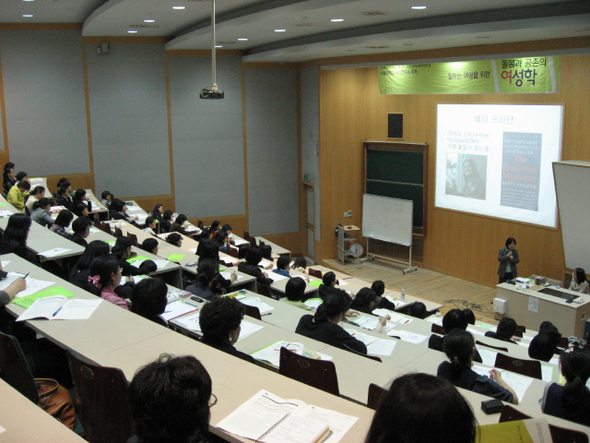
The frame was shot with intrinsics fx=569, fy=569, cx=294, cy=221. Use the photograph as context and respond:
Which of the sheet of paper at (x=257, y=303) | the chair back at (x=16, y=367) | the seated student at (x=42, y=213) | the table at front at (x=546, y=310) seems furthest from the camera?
the table at front at (x=546, y=310)

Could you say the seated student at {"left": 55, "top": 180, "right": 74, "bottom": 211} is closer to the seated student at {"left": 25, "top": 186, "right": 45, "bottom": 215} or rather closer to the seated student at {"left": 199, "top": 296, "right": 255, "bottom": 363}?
the seated student at {"left": 25, "top": 186, "right": 45, "bottom": 215}

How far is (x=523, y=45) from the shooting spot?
27.3 ft

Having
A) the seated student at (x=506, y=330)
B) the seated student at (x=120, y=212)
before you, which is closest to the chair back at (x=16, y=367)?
the seated student at (x=506, y=330)

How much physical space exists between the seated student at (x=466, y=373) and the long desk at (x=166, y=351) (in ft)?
4.15

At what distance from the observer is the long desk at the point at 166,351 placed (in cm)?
201

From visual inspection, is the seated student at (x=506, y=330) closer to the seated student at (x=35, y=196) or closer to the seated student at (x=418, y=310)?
the seated student at (x=418, y=310)

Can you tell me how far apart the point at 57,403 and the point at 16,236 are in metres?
2.79

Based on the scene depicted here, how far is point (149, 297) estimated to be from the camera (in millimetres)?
3234

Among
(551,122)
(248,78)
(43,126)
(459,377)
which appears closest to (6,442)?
(459,377)

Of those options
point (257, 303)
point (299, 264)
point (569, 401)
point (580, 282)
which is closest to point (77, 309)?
point (257, 303)

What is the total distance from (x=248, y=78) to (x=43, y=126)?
4357 millimetres

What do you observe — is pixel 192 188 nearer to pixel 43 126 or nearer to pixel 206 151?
pixel 206 151

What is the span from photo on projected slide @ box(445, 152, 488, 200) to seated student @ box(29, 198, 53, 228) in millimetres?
7272

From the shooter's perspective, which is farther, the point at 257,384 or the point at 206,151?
the point at 206,151
